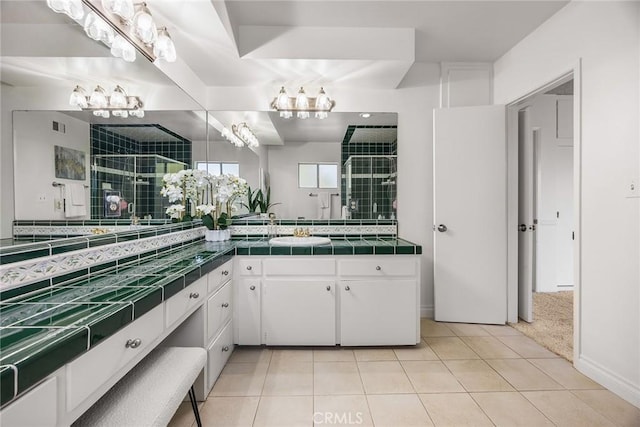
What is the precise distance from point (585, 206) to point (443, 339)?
1.37m

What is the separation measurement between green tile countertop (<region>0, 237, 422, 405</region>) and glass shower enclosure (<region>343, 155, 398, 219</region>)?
143 centimetres

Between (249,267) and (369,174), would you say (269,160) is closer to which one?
(369,174)

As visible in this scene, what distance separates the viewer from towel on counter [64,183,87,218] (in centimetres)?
124

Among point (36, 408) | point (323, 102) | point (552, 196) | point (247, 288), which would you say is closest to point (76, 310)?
point (36, 408)

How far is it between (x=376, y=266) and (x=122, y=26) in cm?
200

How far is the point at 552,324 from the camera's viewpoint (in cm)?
284

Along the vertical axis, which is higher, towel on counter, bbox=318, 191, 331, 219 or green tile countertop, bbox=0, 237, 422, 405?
towel on counter, bbox=318, 191, 331, 219

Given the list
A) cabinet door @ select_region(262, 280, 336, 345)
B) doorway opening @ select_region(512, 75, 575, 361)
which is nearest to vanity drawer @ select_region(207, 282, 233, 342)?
cabinet door @ select_region(262, 280, 336, 345)

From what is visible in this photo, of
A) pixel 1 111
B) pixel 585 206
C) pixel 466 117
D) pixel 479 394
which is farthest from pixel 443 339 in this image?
pixel 1 111

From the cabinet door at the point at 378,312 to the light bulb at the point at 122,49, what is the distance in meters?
1.84

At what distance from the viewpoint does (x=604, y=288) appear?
6.04ft

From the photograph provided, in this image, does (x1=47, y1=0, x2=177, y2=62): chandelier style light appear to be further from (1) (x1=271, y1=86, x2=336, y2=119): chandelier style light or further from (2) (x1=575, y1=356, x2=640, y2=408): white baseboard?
(2) (x1=575, y1=356, x2=640, y2=408): white baseboard

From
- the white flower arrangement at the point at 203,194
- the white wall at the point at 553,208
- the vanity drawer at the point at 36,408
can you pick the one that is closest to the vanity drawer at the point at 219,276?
the white flower arrangement at the point at 203,194

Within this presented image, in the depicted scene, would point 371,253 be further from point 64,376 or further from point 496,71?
point 496,71
